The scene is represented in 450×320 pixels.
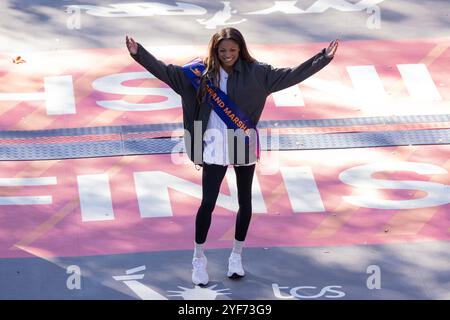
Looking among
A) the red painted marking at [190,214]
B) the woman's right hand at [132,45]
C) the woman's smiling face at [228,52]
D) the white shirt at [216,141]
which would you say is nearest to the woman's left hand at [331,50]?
the woman's smiling face at [228,52]

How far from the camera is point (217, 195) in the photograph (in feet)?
28.4

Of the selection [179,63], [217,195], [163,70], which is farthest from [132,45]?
[179,63]

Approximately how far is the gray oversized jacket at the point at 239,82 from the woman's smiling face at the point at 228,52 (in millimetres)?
62

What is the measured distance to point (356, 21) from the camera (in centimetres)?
1288

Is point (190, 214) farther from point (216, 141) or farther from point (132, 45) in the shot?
point (132, 45)

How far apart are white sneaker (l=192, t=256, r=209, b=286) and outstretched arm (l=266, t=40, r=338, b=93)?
1313 mm

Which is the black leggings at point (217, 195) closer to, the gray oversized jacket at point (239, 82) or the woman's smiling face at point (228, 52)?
the gray oversized jacket at point (239, 82)

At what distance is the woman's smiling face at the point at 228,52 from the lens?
8.23 m

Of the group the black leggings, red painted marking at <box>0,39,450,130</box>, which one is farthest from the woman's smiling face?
red painted marking at <box>0,39,450,130</box>

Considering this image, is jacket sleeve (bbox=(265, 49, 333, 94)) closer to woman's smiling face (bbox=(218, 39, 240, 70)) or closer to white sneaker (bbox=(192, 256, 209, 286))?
woman's smiling face (bbox=(218, 39, 240, 70))

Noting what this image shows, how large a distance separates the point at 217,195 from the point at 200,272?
573mm

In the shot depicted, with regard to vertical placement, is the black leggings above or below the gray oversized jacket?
below

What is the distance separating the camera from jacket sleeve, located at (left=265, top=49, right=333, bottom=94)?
8.23 meters
